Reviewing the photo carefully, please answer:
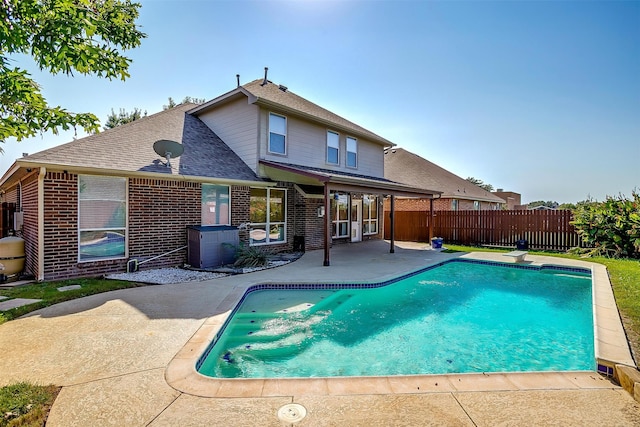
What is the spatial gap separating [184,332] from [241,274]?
426 centimetres

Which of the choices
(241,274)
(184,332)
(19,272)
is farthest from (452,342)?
(19,272)

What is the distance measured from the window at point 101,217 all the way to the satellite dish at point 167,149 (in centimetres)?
141

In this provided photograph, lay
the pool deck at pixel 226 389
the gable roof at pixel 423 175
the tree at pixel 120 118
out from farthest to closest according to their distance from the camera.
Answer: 1. the tree at pixel 120 118
2. the gable roof at pixel 423 175
3. the pool deck at pixel 226 389

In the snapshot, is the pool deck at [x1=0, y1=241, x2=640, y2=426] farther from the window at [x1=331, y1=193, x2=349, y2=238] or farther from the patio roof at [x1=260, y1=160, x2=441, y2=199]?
the window at [x1=331, y1=193, x2=349, y2=238]

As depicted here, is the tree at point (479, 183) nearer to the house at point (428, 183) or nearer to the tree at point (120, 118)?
the house at point (428, 183)

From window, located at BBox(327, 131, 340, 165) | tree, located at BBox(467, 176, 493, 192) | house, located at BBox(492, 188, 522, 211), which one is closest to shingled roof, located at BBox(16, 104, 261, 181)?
window, located at BBox(327, 131, 340, 165)

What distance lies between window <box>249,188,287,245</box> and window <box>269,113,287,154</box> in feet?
Answer: 5.32

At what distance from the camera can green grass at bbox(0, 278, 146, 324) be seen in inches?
217

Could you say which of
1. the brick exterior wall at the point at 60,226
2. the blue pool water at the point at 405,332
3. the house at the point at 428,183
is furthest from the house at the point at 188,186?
the house at the point at 428,183

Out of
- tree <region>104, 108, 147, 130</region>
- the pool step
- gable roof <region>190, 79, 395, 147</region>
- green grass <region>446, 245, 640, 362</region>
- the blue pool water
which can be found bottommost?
the blue pool water

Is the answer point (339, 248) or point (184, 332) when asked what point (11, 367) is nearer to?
point (184, 332)

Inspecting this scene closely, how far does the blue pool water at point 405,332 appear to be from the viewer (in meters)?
4.58

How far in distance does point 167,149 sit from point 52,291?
479 cm

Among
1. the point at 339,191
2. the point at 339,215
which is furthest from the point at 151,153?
the point at 339,215
